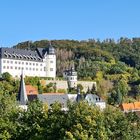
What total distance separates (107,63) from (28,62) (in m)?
38.2

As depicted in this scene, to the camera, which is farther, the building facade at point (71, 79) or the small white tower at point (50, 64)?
the small white tower at point (50, 64)

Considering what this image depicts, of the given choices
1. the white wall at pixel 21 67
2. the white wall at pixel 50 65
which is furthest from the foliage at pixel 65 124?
the white wall at pixel 50 65

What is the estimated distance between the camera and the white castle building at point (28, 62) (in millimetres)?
94125

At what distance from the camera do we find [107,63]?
132500 mm

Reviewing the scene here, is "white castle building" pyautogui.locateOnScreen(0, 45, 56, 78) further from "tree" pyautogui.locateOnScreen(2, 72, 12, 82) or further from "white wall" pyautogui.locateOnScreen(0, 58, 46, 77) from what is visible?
"tree" pyautogui.locateOnScreen(2, 72, 12, 82)

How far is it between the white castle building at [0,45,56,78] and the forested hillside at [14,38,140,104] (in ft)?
31.8

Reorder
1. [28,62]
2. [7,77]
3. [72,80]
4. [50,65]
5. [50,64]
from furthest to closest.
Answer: [50,64] → [50,65] → [72,80] → [28,62] → [7,77]

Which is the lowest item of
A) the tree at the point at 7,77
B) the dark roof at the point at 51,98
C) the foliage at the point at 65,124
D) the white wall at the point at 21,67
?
the foliage at the point at 65,124

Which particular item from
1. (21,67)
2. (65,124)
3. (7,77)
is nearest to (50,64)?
(21,67)

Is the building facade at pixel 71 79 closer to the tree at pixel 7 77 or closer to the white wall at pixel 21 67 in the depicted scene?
the white wall at pixel 21 67

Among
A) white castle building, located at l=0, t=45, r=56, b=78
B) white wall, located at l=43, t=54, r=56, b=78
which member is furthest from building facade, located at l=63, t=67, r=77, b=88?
white castle building, located at l=0, t=45, r=56, b=78

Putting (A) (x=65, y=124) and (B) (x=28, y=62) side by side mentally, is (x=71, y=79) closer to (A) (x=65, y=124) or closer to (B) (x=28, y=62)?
(B) (x=28, y=62)

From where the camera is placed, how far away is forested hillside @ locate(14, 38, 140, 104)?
104863 mm

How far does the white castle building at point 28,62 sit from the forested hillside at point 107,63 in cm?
968
